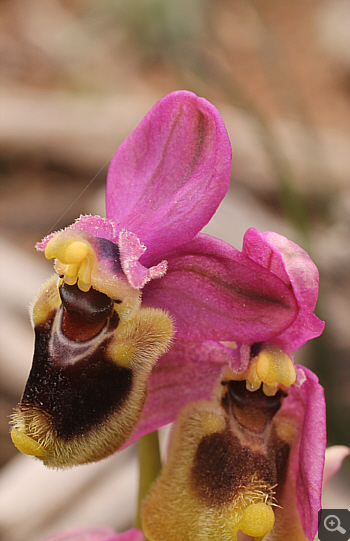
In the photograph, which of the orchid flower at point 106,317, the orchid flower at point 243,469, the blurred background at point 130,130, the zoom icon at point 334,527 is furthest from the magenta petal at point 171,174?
the blurred background at point 130,130

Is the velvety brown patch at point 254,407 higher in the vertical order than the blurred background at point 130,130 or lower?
lower

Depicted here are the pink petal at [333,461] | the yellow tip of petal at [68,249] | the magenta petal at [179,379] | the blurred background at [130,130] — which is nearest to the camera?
the yellow tip of petal at [68,249]

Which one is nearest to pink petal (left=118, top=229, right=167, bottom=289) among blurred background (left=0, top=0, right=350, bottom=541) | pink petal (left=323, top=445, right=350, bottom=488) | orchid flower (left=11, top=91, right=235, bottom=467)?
orchid flower (left=11, top=91, right=235, bottom=467)

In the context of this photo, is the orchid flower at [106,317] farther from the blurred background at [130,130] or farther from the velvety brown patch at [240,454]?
the blurred background at [130,130]

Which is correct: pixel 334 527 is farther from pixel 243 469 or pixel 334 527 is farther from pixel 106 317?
pixel 106 317

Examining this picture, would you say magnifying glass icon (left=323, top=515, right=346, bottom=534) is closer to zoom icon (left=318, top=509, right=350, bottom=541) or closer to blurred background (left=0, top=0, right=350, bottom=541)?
zoom icon (left=318, top=509, right=350, bottom=541)

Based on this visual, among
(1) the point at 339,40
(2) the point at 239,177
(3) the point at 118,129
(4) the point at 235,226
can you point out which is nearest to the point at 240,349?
(4) the point at 235,226
